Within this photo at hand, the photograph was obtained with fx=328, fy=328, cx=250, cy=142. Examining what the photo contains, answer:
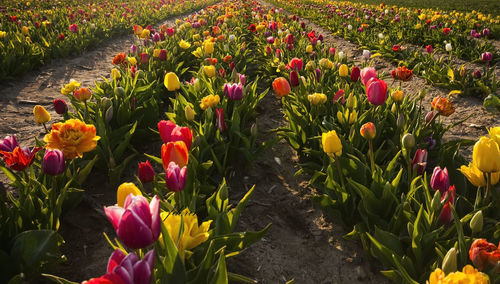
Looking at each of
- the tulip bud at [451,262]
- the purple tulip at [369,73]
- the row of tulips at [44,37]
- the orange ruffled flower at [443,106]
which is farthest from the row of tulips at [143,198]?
the row of tulips at [44,37]

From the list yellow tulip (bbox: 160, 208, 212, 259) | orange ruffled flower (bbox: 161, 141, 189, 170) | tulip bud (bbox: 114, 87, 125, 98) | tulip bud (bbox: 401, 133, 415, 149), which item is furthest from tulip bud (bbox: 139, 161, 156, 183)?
tulip bud (bbox: 114, 87, 125, 98)

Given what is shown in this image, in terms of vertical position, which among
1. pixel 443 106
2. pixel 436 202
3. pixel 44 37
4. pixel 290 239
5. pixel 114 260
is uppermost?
pixel 114 260

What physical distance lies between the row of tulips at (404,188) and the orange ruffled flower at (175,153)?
77cm

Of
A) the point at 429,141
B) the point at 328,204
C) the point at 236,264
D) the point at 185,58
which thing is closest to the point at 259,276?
the point at 236,264

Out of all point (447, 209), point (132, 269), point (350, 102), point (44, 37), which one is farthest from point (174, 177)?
point (44, 37)

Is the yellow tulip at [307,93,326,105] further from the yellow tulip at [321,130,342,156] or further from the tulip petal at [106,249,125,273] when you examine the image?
the tulip petal at [106,249,125,273]

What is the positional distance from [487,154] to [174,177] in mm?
1274

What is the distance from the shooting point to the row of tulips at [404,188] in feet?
4.39

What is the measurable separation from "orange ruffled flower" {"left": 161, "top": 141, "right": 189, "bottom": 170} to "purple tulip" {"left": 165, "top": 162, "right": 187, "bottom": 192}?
0.08m

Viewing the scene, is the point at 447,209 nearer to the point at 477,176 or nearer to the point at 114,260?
the point at 477,176

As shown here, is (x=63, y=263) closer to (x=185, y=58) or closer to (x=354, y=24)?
(x=185, y=58)

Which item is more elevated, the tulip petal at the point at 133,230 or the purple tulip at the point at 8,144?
the tulip petal at the point at 133,230

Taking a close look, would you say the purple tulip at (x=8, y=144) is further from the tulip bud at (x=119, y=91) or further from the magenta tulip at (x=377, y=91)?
the magenta tulip at (x=377, y=91)

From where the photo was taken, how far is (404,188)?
202 cm
